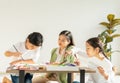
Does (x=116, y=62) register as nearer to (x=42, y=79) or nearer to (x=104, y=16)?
(x=104, y=16)

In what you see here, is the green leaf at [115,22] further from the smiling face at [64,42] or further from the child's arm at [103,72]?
the child's arm at [103,72]

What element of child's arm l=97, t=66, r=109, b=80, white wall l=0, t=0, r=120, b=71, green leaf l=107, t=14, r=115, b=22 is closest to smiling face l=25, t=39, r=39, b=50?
child's arm l=97, t=66, r=109, b=80

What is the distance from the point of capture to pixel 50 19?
618cm

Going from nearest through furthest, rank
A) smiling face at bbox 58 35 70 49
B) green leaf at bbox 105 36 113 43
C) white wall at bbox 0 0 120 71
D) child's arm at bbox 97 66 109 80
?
1. child's arm at bbox 97 66 109 80
2. smiling face at bbox 58 35 70 49
3. white wall at bbox 0 0 120 71
4. green leaf at bbox 105 36 113 43

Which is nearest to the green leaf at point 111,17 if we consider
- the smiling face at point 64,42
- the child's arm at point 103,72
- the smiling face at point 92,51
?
the smiling face at point 64,42

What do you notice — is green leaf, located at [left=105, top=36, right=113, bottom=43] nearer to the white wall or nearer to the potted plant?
the potted plant

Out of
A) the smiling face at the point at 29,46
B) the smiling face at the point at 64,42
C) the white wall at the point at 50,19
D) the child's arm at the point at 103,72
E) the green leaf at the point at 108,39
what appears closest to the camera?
the child's arm at the point at 103,72

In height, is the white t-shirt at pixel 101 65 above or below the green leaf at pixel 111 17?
below

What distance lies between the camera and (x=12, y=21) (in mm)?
5957

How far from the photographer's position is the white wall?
5922 mm

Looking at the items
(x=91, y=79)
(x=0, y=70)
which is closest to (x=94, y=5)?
(x=0, y=70)

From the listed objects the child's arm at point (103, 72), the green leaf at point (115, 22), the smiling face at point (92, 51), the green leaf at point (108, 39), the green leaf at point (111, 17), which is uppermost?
the green leaf at point (111, 17)

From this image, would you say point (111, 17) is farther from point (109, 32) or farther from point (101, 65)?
point (101, 65)

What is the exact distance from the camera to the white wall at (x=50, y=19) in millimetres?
5922
